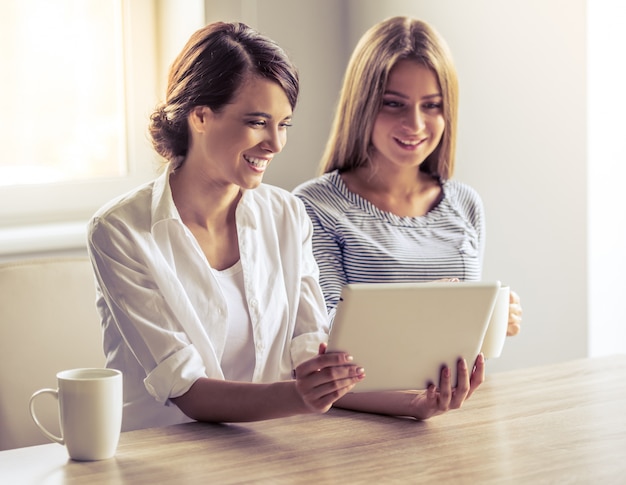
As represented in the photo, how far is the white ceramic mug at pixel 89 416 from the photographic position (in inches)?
48.2

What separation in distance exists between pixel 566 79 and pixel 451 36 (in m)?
0.43

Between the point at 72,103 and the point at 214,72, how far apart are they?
1.34 meters

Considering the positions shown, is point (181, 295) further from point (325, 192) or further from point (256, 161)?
point (325, 192)

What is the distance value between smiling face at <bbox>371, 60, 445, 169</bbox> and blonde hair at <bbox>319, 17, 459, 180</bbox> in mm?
15

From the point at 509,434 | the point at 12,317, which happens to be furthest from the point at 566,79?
the point at 12,317

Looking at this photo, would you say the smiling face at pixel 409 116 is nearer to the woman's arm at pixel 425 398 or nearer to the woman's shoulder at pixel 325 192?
the woman's shoulder at pixel 325 192

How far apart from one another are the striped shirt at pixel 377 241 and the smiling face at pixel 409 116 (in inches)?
5.1

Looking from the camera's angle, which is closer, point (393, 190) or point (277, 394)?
point (277, 394)

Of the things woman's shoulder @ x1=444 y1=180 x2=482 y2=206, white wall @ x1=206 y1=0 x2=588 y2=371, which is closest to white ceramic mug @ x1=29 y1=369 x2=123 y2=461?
woman's shoulder @ x1=444 y1=180 x2=482 y2=206

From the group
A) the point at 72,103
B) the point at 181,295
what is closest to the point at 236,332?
the point at 181,295

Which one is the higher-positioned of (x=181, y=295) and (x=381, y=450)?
(x=181, y=295)

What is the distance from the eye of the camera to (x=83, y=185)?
111 inches

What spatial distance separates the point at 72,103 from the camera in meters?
2.85

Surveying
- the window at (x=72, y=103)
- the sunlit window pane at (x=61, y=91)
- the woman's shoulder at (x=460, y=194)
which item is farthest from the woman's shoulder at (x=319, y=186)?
→ the sunlit window pane at (x=61, y=91)
